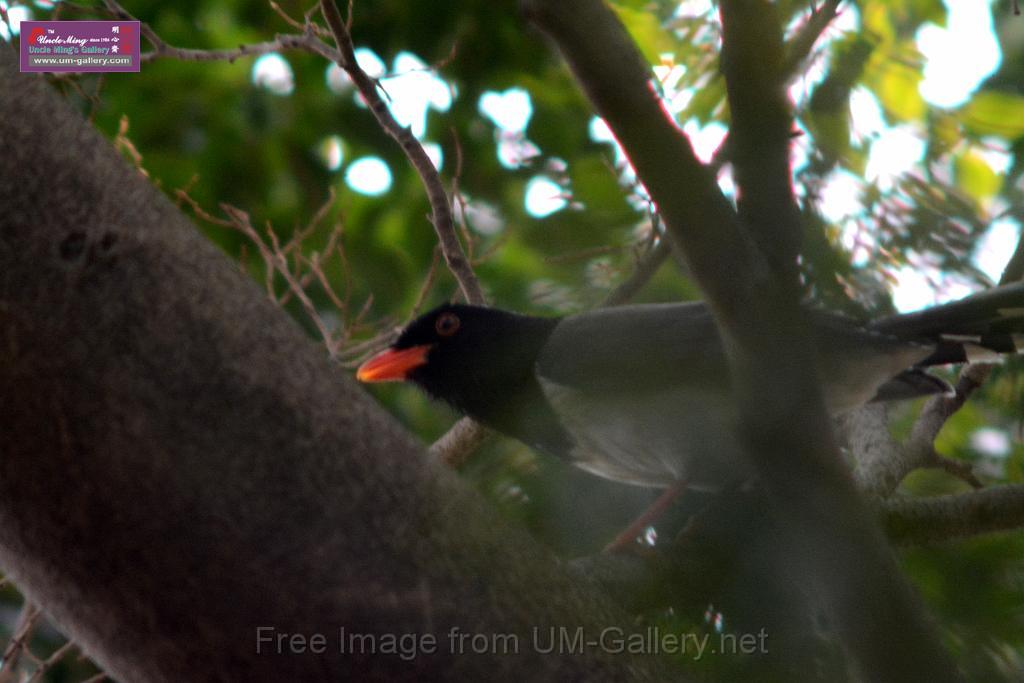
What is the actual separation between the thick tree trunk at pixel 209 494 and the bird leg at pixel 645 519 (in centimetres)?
157

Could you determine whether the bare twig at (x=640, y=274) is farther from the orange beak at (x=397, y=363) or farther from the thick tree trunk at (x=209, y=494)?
the thick tree trunk at (x=209, y=494)

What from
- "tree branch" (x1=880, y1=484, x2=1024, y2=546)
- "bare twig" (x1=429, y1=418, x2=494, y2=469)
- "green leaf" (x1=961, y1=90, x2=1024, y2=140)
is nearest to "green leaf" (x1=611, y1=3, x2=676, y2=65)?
"green leaf" (x1=961, y1=90, x2=1024, y2=140)

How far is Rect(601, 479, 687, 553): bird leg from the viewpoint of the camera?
325 cm

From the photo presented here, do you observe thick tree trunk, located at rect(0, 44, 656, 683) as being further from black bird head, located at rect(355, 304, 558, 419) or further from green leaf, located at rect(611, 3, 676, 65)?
green leaf, located at rect(611, 3, 676, 65)

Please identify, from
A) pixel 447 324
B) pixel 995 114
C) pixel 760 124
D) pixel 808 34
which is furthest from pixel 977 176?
pixel 760 124

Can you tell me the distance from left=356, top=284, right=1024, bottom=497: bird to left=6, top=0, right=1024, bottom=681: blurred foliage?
15cm

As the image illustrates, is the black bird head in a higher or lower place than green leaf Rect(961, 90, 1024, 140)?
lower

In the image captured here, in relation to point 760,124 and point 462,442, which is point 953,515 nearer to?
point 462,442

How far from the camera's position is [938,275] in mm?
2438

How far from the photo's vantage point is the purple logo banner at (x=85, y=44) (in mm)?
3971

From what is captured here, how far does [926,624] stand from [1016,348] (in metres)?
1.99

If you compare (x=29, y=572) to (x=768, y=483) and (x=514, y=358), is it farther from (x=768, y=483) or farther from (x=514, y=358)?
(x=514, y=358)

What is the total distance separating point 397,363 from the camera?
4129 millimetres

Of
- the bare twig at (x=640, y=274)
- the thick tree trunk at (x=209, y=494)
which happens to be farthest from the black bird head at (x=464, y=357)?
the thick tree trunk at (x=209, y=494)
